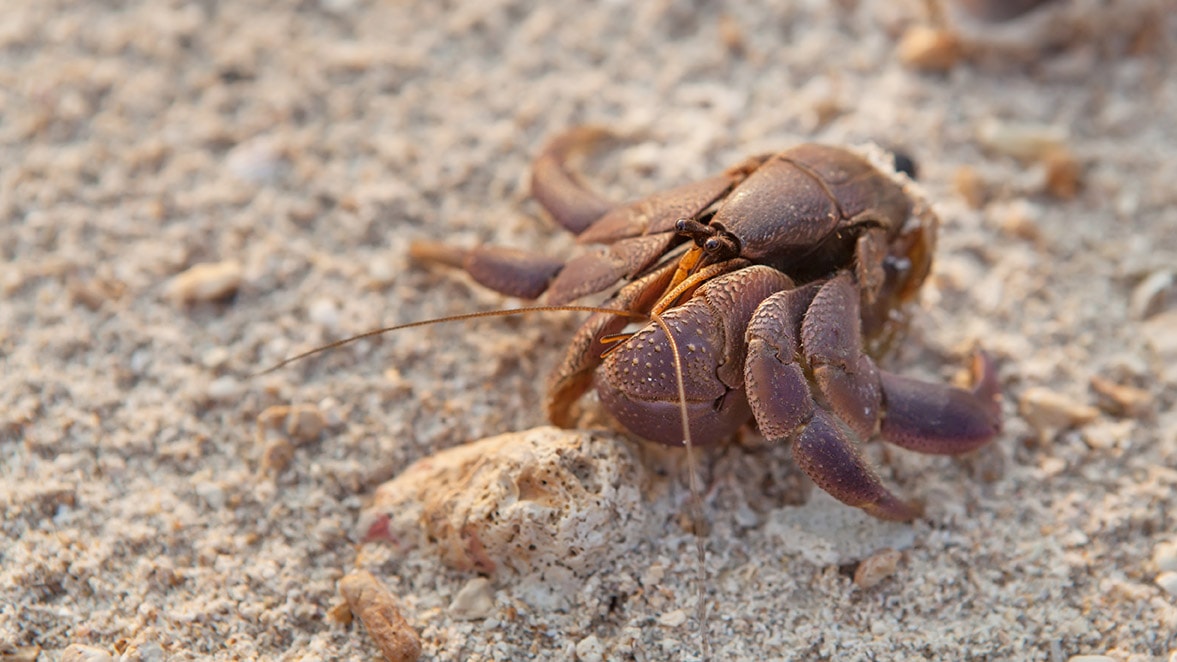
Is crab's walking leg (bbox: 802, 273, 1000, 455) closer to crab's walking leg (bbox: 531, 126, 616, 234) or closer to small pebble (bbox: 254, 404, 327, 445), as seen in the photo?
crab's walking leg (bbox: 531, 126, 616, 234)

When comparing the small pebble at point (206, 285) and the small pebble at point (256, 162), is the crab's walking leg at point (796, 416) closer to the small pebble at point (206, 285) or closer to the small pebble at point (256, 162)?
the small pebble at point (206, 285)

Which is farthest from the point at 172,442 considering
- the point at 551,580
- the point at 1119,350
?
the point at 1119,350

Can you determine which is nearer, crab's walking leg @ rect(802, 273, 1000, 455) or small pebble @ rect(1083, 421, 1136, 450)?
crab's walking leg @ rect(802, 273, 1000, 455)

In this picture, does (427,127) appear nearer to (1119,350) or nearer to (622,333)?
(622,333)

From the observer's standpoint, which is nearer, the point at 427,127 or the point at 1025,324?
the point at 1025,324

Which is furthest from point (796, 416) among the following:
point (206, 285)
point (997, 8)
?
point (997, 8)

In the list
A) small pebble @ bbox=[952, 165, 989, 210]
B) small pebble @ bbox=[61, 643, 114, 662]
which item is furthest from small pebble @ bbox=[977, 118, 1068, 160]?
small pebble @ bbox=[61, 643, 114, 662]
